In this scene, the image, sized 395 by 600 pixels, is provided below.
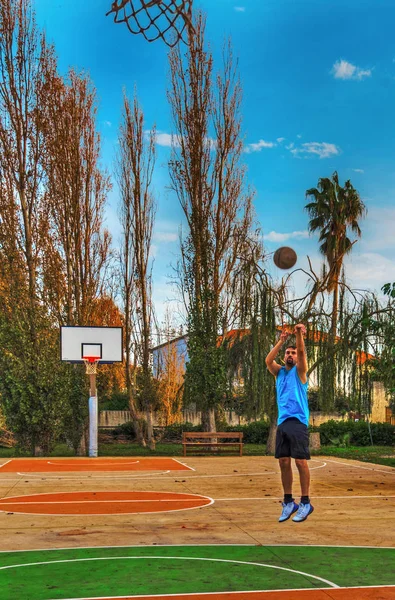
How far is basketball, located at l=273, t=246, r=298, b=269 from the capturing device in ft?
31.3

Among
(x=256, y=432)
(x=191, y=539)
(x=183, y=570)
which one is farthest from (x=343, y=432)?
(x=183, y=570)

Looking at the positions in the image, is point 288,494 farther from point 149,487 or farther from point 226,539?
point 149,487

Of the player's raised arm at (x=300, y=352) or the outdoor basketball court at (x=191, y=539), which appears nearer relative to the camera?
the outdoor basketball court at (x=191, y=539)

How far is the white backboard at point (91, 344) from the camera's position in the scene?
22.8 meters

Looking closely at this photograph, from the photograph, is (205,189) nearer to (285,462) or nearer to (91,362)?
(91,362)

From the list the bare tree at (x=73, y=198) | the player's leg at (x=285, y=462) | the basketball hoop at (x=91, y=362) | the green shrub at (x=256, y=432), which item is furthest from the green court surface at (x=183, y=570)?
the green shrub at (x=256, y=432)

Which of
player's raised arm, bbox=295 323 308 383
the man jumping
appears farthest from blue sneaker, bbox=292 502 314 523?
player's raised arm, bbox=295 323 308 383

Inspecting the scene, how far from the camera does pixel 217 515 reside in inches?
395

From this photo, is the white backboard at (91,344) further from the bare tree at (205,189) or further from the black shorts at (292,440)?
the black shorts at (292,440)

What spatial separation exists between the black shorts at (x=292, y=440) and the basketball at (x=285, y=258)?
2.55m

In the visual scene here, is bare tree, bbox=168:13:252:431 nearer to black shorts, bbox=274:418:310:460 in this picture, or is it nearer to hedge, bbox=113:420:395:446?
hedge, bbox=113:420:395:446

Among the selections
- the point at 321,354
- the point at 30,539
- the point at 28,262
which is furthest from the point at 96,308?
the point at 30,539

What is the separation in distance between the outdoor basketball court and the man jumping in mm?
605

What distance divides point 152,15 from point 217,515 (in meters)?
6.30
